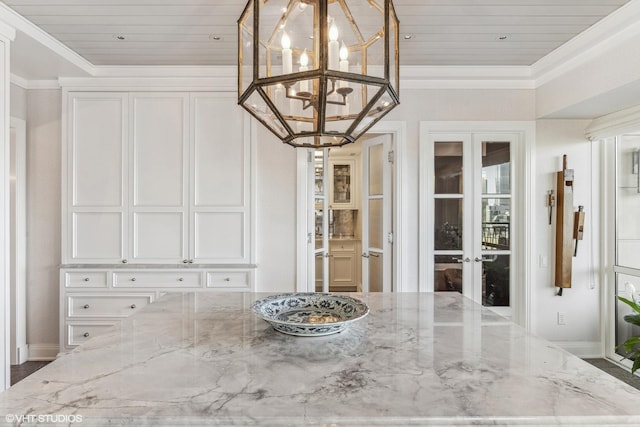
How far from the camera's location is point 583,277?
3510 mm

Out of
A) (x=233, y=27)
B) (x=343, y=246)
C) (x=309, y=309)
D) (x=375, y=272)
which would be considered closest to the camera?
(x=309, y=309)

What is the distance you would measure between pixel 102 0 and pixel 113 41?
60cm

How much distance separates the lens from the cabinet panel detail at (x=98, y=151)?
3406mm

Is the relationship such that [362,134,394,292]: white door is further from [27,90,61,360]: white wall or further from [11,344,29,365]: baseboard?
[11,344,29,365]: baseboard

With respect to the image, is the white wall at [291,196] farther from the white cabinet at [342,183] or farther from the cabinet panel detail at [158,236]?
the white cabinet at [342,183]

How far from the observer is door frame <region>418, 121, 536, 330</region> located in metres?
3.47

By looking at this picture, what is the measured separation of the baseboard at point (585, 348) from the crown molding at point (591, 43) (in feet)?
7.93

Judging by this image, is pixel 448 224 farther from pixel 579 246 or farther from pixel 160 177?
pixel 160 177

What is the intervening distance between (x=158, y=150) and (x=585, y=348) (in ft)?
14.3

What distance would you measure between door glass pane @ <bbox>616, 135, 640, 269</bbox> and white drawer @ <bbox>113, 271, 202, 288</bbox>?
385 cm

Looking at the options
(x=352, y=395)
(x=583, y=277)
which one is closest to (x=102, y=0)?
(x=352, y=395)

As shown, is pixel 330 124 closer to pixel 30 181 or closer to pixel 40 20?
pixel 40 20

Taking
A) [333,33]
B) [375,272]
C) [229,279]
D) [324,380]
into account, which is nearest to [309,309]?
[324,380]

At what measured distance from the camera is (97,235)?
3.42m
